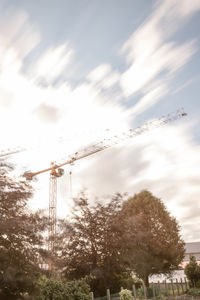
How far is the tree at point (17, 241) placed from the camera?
20.0 meters

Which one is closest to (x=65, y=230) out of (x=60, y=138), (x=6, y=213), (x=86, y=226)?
(x=86, y=226)

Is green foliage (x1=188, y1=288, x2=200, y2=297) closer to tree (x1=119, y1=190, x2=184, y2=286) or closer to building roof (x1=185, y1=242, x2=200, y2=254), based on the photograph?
tree (x1=119, y1=190, x2=184, y2=286)

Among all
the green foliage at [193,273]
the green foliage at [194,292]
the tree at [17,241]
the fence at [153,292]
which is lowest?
the green foliage at [194,292]

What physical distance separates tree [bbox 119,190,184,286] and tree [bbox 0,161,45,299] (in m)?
11.6

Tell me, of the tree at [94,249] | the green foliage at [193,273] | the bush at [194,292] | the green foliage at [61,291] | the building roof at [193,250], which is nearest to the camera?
the green foliage at [61,291]

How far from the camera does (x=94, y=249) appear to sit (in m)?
27.4

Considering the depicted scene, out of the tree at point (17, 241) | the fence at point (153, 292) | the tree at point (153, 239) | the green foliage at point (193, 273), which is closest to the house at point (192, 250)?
the tree at point (153, 239)

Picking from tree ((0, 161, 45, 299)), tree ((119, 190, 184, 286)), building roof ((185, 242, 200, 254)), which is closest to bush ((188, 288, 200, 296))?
tree ((119, 190, 184, 286))

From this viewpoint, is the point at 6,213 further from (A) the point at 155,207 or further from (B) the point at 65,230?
(A) the point at 155,207

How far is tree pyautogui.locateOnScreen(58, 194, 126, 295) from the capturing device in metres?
26.6

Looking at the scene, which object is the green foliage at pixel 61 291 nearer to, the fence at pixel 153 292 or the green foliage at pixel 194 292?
the fence at pixel 153 292

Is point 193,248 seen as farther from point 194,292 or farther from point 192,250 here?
point 194,292

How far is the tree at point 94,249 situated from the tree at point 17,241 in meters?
5.99

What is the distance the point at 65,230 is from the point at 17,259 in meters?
7.80
